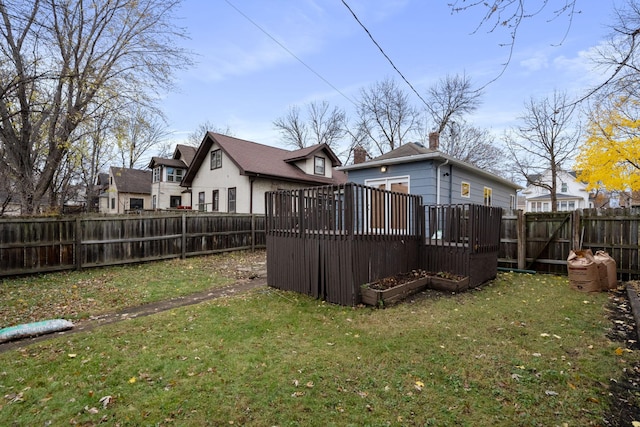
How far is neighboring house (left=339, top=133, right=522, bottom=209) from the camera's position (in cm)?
1027

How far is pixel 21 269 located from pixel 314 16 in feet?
28.4

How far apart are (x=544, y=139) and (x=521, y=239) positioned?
54.4ft

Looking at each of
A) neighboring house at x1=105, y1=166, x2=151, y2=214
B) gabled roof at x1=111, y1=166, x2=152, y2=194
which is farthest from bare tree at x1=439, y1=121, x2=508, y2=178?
neighboring house at x1=105, y1=166, x2=151, y2=214

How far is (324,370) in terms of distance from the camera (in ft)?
10.2

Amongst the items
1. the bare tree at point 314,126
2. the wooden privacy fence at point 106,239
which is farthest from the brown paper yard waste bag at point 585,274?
the bare tree at point 314,126

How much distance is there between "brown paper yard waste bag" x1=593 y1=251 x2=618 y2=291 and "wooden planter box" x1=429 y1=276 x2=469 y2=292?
2662 mm

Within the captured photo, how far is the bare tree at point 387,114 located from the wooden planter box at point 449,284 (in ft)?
76.0

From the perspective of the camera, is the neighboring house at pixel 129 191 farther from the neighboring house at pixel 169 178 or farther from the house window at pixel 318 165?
the house window at pixel 318 165

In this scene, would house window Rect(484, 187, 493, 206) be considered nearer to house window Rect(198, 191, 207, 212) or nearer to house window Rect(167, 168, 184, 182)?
house window Rect(198, 191, 207, 212)

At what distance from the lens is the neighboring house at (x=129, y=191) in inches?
1194

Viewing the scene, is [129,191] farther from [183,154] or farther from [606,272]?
[606,272]

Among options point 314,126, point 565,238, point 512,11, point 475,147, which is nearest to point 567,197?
point 475,147

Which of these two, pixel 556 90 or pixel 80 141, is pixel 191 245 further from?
pixel 556 90

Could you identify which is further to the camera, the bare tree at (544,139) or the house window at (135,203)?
the house window at (135,203)
